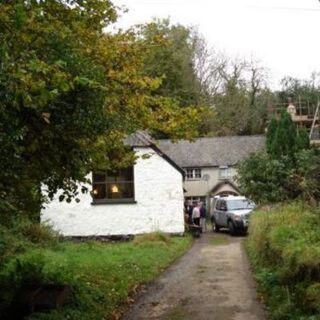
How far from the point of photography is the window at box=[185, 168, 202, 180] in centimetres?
5506

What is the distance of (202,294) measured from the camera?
1308cm

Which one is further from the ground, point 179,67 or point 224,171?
point 179,67

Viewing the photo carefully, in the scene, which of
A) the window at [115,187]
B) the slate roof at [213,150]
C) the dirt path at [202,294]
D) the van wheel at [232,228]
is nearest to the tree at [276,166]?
the van wheel at [232,228]

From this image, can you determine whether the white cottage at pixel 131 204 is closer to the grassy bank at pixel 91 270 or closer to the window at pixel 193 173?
the grassy bank at pixel 91 270

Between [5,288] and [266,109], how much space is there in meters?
60.3

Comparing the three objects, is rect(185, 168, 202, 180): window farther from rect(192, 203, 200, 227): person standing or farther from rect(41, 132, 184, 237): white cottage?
rect(41, 132, 184, 237): white cottage

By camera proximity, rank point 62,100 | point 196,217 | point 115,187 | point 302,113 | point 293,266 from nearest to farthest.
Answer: point 62,100, point 293,266, point 115,187, point 196,217, point 302,113

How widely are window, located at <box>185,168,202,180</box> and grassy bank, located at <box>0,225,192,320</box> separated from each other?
91.5ft

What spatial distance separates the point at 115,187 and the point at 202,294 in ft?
57.9

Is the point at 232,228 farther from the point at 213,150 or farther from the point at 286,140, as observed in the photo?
the point at 213,150

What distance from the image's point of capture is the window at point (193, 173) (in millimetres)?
55062

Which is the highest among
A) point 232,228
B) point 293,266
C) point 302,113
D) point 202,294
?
point 302,113

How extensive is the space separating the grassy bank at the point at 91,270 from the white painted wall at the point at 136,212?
3124 mm

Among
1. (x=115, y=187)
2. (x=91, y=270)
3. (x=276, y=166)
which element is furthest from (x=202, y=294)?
(x=115, y=187)
